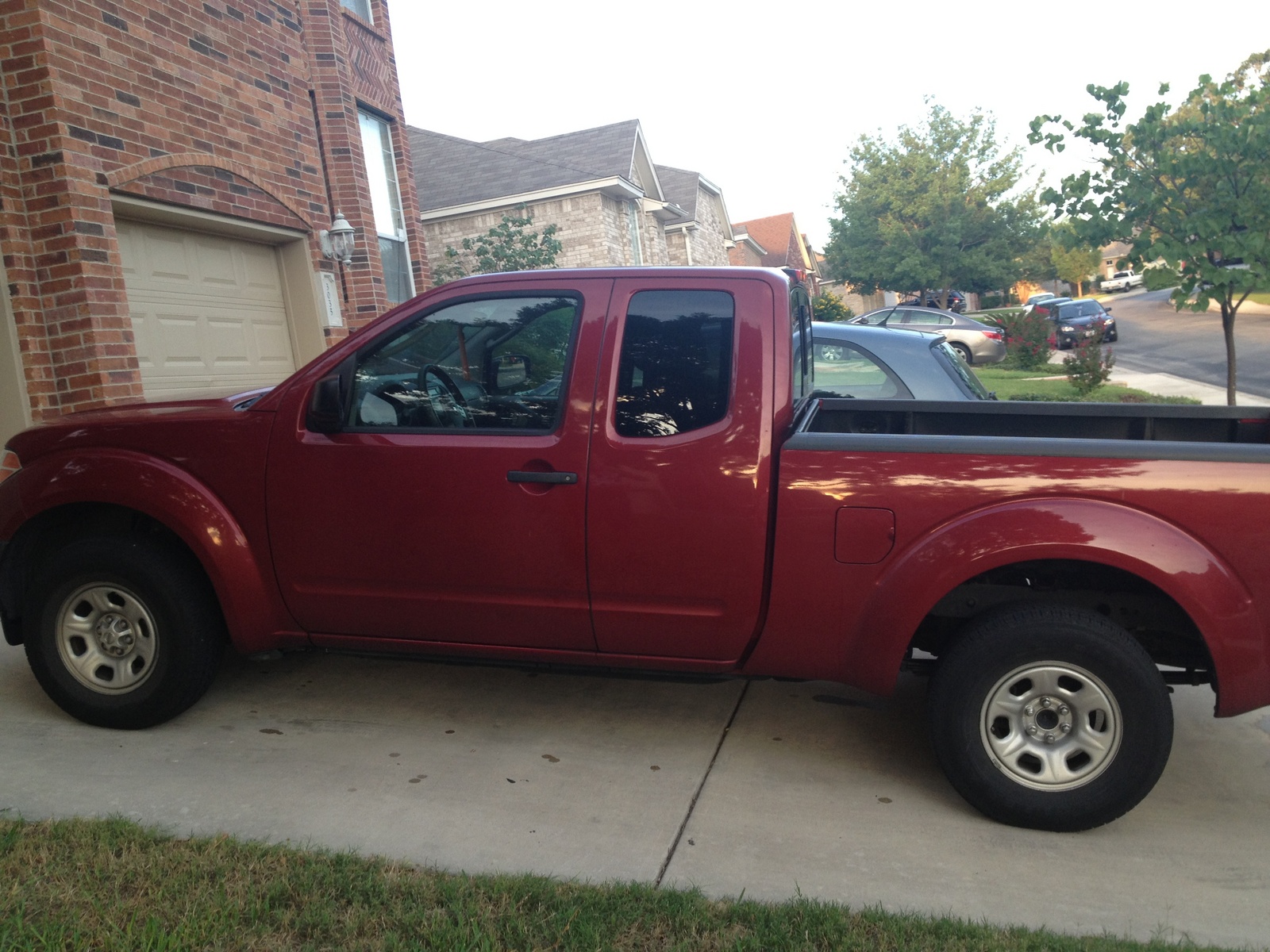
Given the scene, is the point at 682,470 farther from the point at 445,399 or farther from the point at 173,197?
the point at 173,197

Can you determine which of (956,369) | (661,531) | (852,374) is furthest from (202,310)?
(661,531)

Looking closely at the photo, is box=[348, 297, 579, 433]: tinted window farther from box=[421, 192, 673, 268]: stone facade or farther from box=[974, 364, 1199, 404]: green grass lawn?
box=[421, 192, 673, 268]: stone facade

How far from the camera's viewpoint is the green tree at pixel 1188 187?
9656mm

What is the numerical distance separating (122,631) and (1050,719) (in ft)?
11.6

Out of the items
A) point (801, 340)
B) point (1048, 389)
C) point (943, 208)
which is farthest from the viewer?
point (943, 208)

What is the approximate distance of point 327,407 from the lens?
3729 millimetres

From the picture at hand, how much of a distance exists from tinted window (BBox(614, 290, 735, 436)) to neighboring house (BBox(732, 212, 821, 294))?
177 feet

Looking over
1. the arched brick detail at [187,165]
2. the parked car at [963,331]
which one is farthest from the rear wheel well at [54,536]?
the parked car at [963,331]

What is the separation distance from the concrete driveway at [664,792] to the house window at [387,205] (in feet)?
31.7

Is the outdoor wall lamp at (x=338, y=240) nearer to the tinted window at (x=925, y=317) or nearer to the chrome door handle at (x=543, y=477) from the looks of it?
the chrome door handle at (x=543, y=477)

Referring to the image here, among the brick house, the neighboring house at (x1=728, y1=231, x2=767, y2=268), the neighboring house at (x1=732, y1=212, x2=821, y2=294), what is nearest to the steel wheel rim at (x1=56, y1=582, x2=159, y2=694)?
the brick house

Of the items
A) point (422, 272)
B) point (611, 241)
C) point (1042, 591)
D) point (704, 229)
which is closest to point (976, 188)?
point (704, 229)

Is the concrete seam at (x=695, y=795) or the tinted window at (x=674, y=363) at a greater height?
the tinted window at (x=674, y=363)

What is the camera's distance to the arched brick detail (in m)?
7.62
